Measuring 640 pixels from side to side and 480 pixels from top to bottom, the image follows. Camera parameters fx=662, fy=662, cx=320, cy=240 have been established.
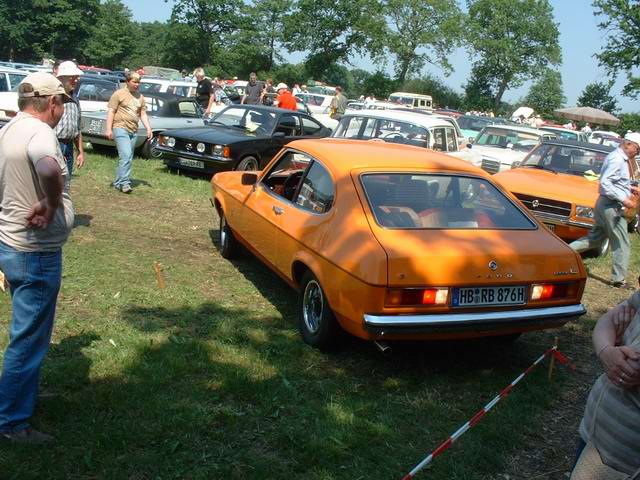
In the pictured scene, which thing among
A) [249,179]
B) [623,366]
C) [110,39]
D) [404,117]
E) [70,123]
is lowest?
[249,179]

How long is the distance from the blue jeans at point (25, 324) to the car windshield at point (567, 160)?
8.52 meters

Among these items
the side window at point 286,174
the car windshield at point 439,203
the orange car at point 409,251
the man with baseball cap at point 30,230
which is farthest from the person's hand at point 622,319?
the side window at point 286,174

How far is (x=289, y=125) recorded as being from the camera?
13156mm

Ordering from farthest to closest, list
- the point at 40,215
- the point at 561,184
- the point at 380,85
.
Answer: the point at 380,85
the point at 561,184
the point at 40,215

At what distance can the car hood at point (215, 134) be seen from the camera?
11930 mm

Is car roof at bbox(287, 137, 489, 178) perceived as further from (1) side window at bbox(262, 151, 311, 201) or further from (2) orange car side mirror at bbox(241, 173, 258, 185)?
(2) orange car side mirror at bbox(241, 173, 258, 185)

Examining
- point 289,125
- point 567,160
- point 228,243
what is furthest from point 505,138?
point 228,243

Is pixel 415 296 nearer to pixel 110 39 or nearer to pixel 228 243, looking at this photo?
pixel 228 243

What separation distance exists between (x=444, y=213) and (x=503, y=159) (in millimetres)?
9383

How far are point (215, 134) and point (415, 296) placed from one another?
8.71 meters

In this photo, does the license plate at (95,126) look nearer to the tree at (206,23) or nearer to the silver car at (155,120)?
the silver car at (155,120)

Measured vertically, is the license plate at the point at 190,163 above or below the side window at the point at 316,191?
below

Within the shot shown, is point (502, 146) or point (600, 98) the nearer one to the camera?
point (502, 146)

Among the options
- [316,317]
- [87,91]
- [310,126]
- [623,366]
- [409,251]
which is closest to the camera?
[623,366]
